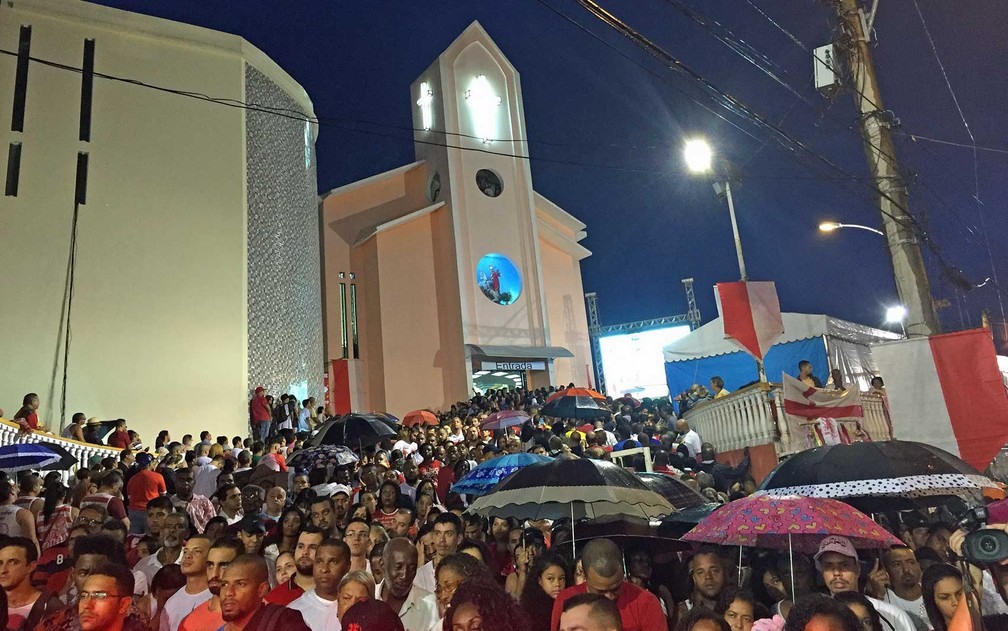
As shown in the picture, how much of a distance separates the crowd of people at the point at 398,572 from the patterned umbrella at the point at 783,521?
18 centimetres

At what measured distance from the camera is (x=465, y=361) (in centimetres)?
2803

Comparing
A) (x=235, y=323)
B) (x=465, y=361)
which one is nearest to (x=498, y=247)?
(x=465, y=361)

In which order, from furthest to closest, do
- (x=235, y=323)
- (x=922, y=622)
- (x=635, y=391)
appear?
(x=635, y=391)
(x=235, y=323)
(x=922, y=622)

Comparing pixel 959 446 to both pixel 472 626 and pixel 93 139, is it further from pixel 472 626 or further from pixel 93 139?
pixel 93 139

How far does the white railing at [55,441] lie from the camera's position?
10984mm

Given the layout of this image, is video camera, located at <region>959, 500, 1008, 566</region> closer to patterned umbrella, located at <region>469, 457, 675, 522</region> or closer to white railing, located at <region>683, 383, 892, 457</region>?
→ patterned umbrella, located at <region>469, 457, 675, 522</region>

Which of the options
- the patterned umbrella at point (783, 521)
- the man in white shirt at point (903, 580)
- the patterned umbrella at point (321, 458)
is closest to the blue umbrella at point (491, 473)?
the patterned umbrella at point (321, 458)

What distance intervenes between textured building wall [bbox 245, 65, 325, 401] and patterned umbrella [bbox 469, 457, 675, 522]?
50.9ft

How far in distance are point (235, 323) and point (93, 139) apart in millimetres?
5566

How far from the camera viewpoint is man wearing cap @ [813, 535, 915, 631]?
4363 mm

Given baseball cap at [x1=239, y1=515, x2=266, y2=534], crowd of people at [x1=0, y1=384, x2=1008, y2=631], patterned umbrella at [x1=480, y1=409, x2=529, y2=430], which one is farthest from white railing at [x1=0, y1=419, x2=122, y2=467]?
patterned umbrella at [x1=480, y1=409, x2=529, y2=430]

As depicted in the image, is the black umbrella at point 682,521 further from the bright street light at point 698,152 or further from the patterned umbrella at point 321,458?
the bright street light at point 698,152

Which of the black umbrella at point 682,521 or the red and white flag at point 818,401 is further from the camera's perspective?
the red and white flag at point 818,401

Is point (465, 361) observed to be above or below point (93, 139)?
below
